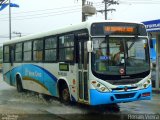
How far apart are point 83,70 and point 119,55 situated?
1.23 m

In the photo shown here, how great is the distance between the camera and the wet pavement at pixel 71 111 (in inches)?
468

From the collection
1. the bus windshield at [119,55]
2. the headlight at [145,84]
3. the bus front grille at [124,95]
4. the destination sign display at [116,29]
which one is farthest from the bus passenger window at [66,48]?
the headlight at [145,84]

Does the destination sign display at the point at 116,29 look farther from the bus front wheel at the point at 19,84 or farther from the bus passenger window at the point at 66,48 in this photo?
the bus front wheel at the point at 19,84

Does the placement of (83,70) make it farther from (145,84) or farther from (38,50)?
(38,50)

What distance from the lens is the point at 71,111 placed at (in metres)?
13.2

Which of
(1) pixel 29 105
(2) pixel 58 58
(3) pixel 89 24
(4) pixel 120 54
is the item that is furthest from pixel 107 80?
(1) pixel 29 105

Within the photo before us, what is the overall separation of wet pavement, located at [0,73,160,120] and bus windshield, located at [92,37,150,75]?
1.37 meters

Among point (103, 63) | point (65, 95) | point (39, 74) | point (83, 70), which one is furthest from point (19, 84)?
point (103, 63)

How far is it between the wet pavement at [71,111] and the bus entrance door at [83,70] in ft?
2.08

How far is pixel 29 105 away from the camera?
15094 millimetres

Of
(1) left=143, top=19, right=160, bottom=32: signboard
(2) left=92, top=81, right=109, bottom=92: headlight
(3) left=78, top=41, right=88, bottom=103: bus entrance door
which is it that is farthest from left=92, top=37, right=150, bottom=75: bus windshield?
(1) left=143, top=19, right=160, bottom=32: signboard

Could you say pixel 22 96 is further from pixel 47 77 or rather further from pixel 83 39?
pixel 83 39

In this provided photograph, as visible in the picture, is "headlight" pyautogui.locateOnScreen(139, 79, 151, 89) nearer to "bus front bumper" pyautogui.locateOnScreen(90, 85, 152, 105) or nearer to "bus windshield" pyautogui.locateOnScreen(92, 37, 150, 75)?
"bus front bumper" pyautogui.locateOnScreen(90, 85, 152, 105)

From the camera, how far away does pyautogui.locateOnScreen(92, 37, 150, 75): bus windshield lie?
11875 mm
